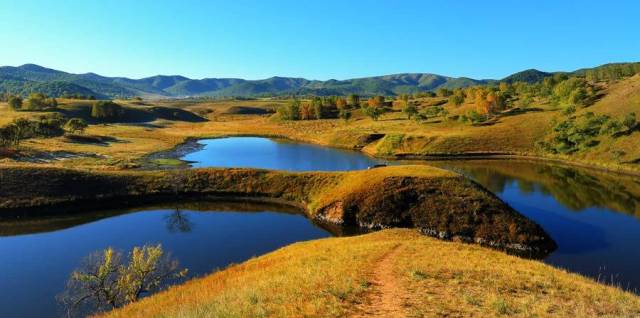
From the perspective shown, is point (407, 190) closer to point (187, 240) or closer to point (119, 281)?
point (187, 240)

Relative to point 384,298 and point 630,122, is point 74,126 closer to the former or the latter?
point 384,298

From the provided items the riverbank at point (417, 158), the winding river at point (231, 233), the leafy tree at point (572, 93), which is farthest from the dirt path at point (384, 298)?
the leafy tree at point (572, 93)

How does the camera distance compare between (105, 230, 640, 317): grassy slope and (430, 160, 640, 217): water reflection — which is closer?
(105, 230, 640, 317): grassy slope

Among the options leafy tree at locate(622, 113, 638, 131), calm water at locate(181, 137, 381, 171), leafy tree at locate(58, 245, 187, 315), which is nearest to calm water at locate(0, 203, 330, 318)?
leafy tree at locate(58, 245, 187, 315)

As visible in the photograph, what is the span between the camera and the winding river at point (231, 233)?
41719 millimetres

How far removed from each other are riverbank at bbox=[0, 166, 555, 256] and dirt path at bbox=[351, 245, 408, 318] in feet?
100

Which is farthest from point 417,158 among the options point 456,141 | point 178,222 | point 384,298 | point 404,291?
point 384,298

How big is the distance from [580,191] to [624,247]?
36064 mm

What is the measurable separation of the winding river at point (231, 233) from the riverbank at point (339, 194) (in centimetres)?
337

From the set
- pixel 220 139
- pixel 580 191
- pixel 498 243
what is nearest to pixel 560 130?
pixel 580 191

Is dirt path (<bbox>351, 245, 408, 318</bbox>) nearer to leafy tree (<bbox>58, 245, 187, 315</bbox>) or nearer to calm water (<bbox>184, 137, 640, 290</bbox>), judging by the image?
leafy tree (<bbox>58, 245, 187, 315</bbox>)

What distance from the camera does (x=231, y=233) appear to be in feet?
185

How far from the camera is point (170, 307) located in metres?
22.5

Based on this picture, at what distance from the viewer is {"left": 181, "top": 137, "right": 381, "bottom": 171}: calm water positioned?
355 feet
